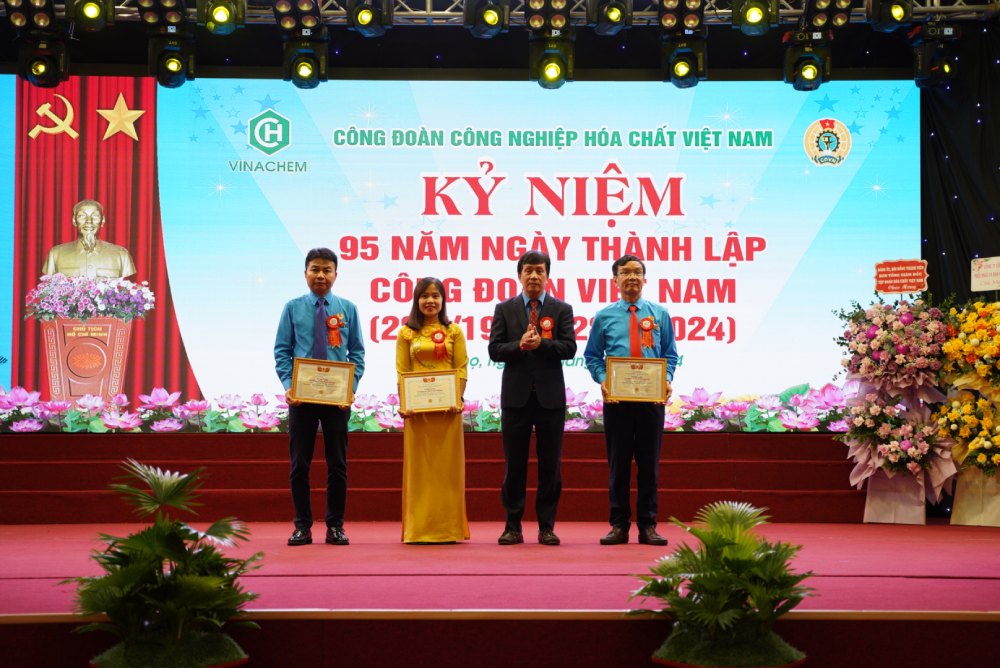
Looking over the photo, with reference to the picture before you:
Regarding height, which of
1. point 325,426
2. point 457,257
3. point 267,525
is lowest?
point 267,525

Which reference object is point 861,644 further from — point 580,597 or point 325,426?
point 325,426

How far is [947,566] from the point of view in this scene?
4.14 meters

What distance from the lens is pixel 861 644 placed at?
9.96ft

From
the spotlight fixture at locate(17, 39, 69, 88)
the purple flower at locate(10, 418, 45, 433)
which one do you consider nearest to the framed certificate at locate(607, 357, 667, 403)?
the purple flower at locate(10, 418, 45, 433)

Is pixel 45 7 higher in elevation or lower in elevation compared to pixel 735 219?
higher

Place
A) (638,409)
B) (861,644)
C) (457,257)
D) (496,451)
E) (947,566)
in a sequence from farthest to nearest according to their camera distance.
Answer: (457,257) < (496,451) < (638,409) < (947,566) < (861,644)

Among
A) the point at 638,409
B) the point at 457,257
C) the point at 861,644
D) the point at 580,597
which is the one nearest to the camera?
the point at 861,644

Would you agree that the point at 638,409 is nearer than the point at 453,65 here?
Yes

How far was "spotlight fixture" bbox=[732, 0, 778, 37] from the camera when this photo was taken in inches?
254

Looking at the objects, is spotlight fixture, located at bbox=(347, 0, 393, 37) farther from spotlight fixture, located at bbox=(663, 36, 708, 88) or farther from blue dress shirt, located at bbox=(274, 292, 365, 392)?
blue dress shirt, located at bbox=(274, 292, 365, 392)

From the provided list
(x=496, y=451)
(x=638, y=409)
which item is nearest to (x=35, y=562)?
(x=638, y=409)

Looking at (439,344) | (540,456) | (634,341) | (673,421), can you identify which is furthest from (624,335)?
(673,421)

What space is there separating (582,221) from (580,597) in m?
4.41

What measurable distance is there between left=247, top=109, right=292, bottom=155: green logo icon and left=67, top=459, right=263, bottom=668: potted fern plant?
4.82 meters
